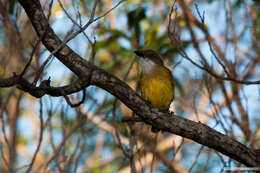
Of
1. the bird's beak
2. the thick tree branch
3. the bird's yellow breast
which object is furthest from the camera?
the bird's yellow breast

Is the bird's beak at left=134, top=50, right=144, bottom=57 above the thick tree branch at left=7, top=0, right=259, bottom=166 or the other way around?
above

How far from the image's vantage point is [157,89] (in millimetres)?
4398

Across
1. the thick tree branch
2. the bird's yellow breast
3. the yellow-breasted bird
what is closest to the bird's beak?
the yellow-breasted bird

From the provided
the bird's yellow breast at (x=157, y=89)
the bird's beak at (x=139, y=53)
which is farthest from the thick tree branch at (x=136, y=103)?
the bird's beak at (x=139, y=53)

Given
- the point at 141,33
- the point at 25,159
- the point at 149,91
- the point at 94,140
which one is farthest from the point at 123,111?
the point at 25,159

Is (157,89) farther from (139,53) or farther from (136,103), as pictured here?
(136,103)

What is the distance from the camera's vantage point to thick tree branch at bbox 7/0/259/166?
289cm

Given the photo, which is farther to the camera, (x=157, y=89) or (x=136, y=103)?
(x=157, y=89)

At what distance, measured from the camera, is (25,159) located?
687 cm

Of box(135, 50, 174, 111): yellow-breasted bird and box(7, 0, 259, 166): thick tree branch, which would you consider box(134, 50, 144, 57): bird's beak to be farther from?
box(7, 0, 259, 166): thick tree branch

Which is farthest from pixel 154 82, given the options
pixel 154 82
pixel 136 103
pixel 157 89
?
pixel 136 103

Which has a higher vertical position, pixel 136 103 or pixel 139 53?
pixel 139 53

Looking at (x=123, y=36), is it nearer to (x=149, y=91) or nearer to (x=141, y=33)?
(x=141, y=33)

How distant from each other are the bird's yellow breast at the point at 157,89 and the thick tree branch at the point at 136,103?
1.09 metres
